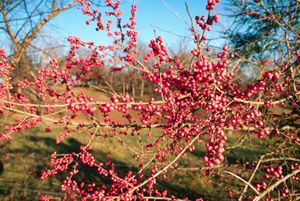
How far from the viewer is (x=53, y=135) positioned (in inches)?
615

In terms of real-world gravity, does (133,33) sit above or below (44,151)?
above

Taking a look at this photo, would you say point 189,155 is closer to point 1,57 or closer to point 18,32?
point 18,32

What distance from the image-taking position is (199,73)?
177 cm

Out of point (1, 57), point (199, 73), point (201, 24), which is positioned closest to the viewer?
point (199, 73)

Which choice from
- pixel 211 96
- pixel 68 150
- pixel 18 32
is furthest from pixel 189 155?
pixel 211 96

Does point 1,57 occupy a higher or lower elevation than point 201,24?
lower

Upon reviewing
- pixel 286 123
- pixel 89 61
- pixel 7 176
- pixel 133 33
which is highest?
pixel 133 33

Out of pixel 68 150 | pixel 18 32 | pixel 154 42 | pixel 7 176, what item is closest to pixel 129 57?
pixel 154 42

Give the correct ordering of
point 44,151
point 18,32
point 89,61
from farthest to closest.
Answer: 1. point 44,151
2. point 18,32
3. point 89,61

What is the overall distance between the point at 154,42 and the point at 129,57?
48.4 inches

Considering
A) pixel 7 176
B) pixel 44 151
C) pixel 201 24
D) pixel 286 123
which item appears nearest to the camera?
pixel 201 24

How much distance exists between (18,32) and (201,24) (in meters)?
5.68

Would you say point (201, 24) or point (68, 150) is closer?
point (201, 24)

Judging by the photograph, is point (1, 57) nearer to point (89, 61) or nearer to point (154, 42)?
point (89, 61)
